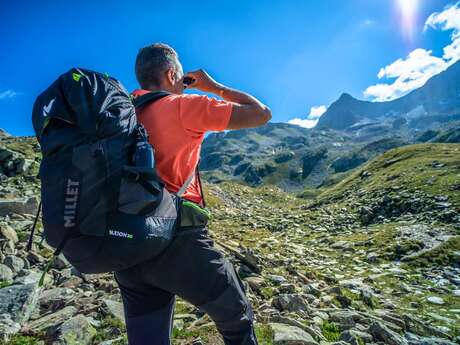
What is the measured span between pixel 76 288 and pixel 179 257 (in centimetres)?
658

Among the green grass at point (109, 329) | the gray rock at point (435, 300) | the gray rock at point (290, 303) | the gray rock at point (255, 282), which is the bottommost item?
the gray rock at point (435, 300)

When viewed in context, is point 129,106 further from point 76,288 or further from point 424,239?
point 424,239

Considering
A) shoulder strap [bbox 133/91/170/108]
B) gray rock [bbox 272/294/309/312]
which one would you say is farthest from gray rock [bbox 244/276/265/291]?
shoulder strap [bbox 133/91/170/108]

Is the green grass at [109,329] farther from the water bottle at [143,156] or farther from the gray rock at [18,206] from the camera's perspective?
the gray rock at [18,206]

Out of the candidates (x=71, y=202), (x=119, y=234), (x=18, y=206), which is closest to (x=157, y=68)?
(x=71, y=202)

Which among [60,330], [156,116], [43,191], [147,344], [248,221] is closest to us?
[43,191]

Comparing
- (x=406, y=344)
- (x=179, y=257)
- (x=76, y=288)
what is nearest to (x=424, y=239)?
(x=406, y=344)

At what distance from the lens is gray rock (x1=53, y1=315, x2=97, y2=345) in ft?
17.6

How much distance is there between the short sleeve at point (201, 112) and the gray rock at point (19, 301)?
226 inches

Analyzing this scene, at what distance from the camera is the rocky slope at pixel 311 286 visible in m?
5.88

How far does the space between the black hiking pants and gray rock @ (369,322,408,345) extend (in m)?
4.01

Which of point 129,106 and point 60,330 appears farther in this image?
point 60,330

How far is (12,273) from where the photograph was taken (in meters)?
8.75

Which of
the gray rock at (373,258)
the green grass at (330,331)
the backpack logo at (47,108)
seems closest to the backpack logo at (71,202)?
the backpack logo at (47,108)
